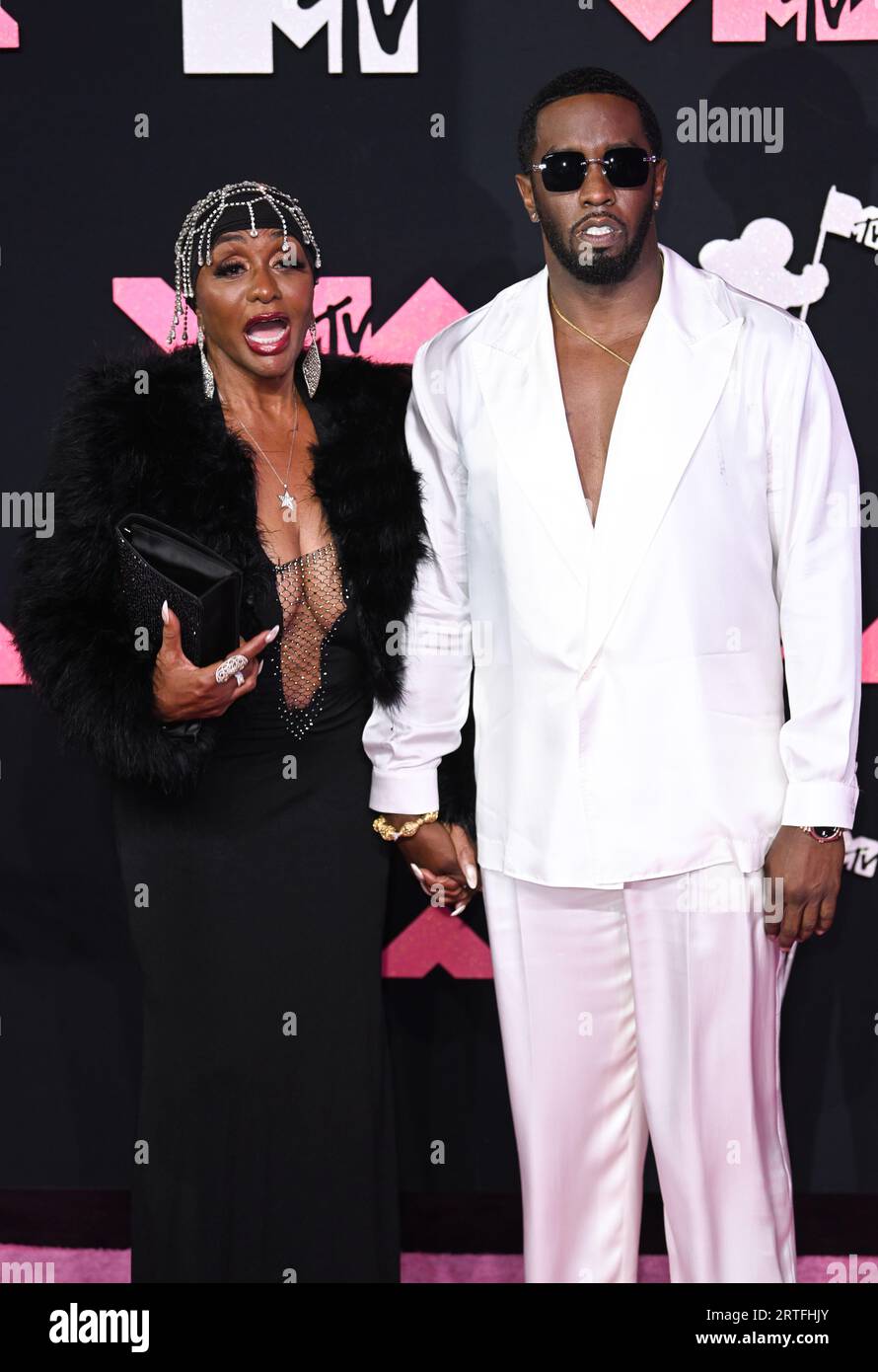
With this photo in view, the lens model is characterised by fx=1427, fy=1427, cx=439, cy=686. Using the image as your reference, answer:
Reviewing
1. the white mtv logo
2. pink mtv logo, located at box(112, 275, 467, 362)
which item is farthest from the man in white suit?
the white mtv logo

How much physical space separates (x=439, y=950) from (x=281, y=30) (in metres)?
1.93

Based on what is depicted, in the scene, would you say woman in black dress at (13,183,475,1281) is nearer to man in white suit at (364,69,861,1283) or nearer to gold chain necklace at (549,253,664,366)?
man in white suit at (364,69,861,1283)

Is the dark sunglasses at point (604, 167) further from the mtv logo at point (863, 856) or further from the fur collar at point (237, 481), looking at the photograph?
the mtv logo at point (863, 856)

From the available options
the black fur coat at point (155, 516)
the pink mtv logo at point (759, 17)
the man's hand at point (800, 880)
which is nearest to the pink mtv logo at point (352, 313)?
the black fur coat at point (155, 516)

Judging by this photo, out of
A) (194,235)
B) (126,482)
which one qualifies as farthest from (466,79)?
(126,482)

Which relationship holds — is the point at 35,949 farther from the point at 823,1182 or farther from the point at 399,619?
the point at 823,1182

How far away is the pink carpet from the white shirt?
120 centimetres

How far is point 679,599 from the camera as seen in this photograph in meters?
2.19

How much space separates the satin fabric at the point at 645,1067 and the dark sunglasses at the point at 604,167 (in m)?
1.08

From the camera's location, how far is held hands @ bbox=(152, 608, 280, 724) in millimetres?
2215

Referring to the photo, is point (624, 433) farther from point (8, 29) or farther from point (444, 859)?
point (8, 29)

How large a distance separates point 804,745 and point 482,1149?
4.58 ft

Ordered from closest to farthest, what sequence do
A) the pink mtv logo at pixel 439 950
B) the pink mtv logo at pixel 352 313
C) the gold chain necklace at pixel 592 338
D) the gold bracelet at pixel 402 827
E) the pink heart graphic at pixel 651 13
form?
the gold chain necklace at pixel 592 338
the gold bracelet at pixel 402 827
the pink heart graphic at pixel 651 13
the pink mtv logo at pixel 352 313
the pink mtv logo at pixel 439 950

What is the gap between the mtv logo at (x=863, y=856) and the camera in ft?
9.86
